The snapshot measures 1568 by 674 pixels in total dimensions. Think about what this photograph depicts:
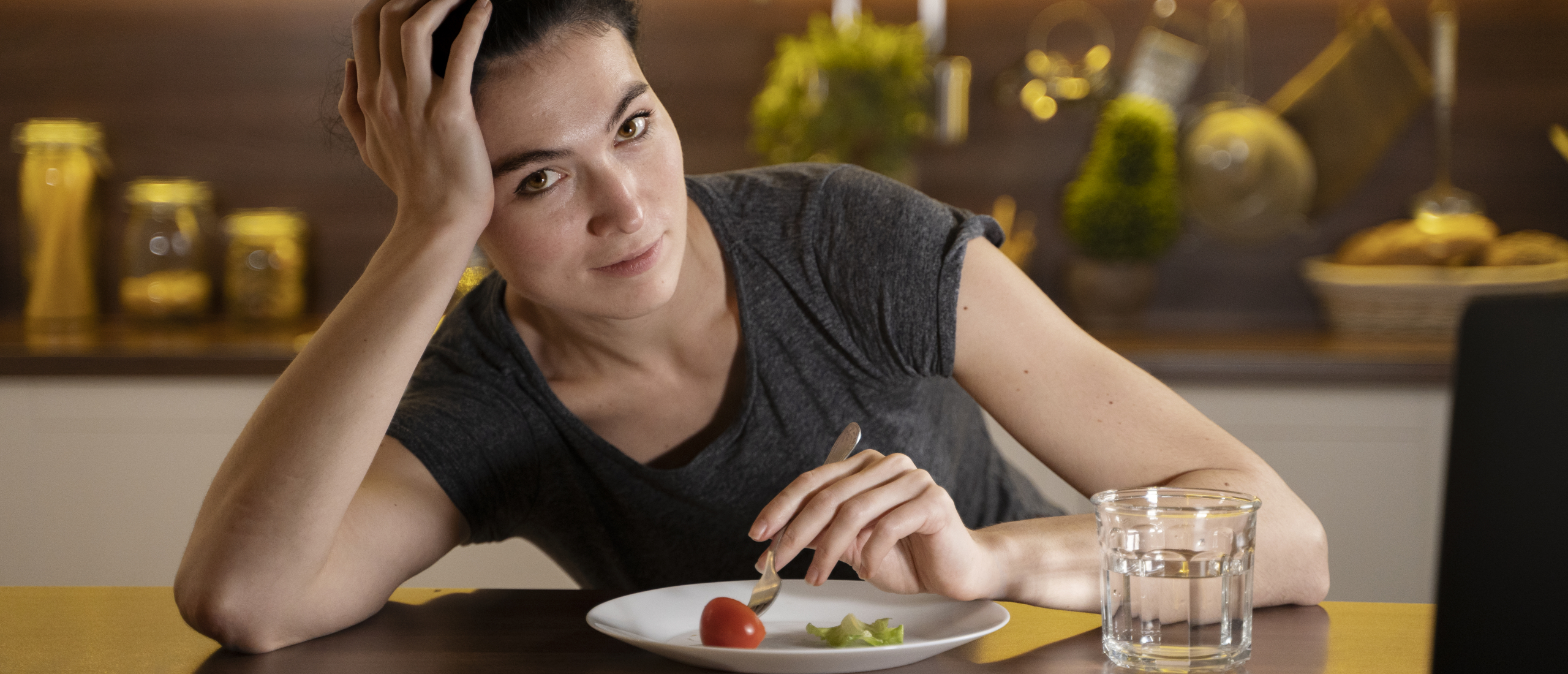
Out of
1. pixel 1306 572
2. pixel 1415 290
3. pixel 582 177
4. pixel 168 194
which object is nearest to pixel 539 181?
pixel 582 177

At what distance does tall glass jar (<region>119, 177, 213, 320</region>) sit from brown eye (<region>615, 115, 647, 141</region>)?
1.77 metres

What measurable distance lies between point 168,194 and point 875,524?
6.87 feet

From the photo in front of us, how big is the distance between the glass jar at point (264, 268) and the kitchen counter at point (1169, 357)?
21 centimetres

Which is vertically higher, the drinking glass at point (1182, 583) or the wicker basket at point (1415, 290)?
the wicker basket at point (1415, 290)

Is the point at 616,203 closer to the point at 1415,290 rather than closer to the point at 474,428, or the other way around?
the point at 474,428

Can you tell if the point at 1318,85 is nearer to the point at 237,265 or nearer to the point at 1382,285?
the point at 1382,285

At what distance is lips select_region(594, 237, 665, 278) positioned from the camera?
0.99m

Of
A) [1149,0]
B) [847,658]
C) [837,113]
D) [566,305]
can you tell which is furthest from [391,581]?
[1149,0]

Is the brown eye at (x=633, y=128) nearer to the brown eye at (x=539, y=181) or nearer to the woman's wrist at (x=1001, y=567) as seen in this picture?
the brown eye at (x=539, y=181)

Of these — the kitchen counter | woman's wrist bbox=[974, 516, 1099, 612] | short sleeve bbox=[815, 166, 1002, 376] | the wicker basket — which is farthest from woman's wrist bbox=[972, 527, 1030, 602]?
the wicker basket

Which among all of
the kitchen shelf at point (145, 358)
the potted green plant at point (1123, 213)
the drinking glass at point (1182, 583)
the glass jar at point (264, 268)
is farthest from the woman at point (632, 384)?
the glass jar at point (264, 268)

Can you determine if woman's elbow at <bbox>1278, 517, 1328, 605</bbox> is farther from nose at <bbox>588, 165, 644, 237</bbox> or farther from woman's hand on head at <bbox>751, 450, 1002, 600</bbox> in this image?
nose at <bbox>588, 165, 644, 237</bbox>

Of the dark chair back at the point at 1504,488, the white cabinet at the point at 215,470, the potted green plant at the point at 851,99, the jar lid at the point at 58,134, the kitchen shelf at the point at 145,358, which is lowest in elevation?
the white cabinet at the point at 215,470

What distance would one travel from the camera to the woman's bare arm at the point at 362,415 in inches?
33.7
